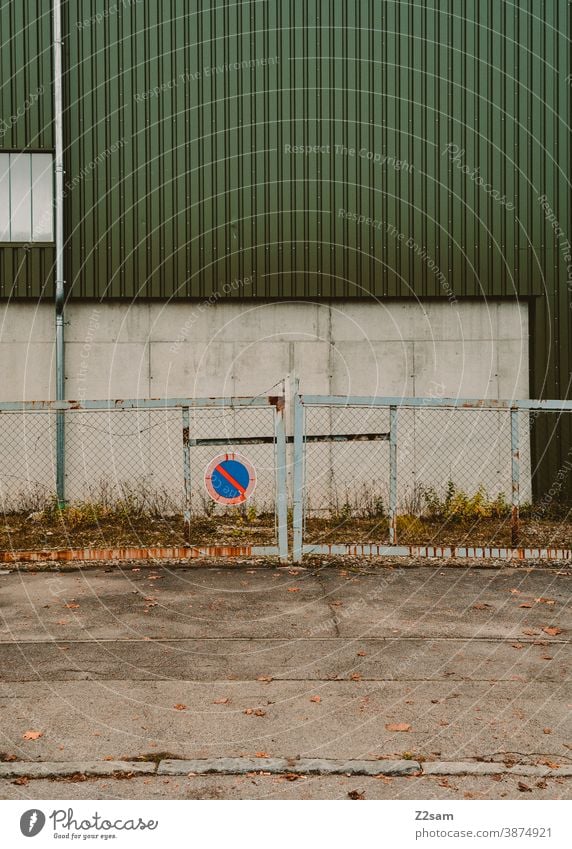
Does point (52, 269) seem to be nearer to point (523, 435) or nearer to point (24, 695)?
point (523, 435)

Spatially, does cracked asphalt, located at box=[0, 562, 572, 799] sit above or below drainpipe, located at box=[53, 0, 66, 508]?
below

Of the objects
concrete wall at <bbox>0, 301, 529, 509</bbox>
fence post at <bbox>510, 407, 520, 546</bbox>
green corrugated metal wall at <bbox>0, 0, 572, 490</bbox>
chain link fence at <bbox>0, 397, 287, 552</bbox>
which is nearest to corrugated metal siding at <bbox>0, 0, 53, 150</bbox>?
green corrugated metal wall at <bbox>0, 0, 572, 490</bbox>

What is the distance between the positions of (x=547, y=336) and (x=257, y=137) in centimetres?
560

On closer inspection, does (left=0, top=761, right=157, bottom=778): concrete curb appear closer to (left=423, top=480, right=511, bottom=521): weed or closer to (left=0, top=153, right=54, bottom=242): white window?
(left=423, top=480, right=511, bottom=521): weed

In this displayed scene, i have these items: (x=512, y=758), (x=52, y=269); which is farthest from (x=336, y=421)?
(x=512, y=758)

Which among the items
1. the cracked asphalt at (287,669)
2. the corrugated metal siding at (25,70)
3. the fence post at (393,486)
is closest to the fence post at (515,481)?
the cracked asphalt at (287,669)

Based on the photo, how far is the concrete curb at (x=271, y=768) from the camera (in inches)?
194

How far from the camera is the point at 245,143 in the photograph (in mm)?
14469

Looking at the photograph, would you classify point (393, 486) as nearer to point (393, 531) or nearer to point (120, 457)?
point (393, 531)

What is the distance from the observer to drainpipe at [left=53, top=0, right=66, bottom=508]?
14258 millimetres

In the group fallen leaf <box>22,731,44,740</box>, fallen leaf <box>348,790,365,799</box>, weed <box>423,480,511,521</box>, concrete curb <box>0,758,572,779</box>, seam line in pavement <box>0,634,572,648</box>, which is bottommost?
fallen leaf <box>348,790,365,799</box>

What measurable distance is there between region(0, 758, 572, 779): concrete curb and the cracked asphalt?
0.09 metres

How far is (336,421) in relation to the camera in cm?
1445

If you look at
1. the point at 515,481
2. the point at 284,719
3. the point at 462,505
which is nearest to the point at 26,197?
the point at 462,505
